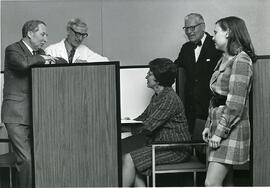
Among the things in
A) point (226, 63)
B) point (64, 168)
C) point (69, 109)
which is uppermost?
point (226, 63)

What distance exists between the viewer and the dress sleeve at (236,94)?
188 centimetres

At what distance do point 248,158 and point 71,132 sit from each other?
0.88m

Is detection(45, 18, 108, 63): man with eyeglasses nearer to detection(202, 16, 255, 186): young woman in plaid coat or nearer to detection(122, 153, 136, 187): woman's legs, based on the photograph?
detection(122, 153, 136, 187): woman's legs

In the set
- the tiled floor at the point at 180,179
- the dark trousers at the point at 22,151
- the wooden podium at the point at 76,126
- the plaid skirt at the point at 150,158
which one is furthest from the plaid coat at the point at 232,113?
the tiled floor at the point at 180,179

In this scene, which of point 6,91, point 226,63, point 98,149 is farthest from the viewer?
point 6,91

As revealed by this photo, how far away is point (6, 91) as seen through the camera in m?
2.48

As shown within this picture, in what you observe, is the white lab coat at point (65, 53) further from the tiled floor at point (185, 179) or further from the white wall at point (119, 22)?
the tiled floor at point (185, 179)

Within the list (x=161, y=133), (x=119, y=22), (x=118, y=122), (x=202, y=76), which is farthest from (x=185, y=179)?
(x=119, y=22)

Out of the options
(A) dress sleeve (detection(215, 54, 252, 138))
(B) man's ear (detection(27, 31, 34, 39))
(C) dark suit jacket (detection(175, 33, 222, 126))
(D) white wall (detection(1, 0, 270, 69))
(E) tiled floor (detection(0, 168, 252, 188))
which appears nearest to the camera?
(A) dress sleeve (detection(215, 54, 252, 138))

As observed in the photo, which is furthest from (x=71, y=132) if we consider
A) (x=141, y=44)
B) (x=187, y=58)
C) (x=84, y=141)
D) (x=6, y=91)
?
(x=141, y=44)

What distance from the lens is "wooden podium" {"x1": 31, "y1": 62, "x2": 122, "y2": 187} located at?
2.14 meters

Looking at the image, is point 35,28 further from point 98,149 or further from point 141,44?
point 141,44

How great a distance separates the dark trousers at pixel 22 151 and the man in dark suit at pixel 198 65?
1353 millimetres

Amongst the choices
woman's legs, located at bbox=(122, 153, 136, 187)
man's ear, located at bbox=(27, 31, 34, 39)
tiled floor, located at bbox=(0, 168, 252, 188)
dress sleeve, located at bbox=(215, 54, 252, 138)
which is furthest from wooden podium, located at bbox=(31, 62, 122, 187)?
tiled floor, located at bbox=(0, 168, 252, 188)
